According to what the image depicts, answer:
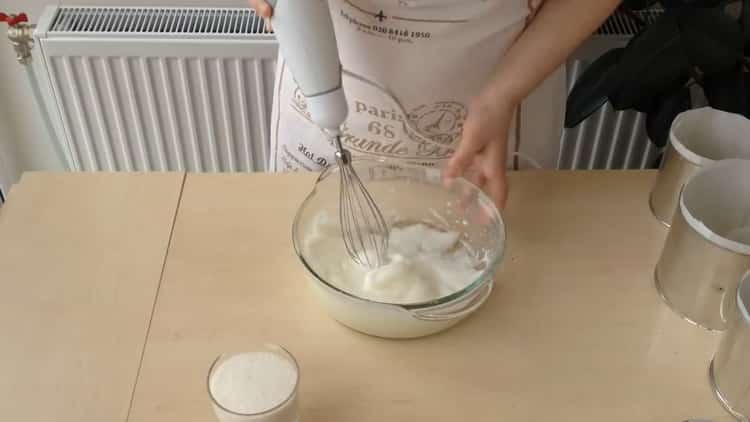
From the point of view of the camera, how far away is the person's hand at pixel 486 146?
32.5 inches

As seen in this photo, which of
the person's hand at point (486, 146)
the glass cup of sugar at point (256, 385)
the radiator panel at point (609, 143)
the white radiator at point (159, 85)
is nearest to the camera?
the glass cup of sugar at point (256, 385)

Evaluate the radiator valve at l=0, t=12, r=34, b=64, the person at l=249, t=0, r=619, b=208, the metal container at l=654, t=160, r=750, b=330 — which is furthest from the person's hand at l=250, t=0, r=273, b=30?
the radiator valve at l=0, t=12, r=34, b=64

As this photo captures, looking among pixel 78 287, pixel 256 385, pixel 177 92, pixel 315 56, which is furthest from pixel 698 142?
pixel 177 92

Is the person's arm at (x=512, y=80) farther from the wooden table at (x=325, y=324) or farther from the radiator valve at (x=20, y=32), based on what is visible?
the radiator valve at (x=20, y=32)

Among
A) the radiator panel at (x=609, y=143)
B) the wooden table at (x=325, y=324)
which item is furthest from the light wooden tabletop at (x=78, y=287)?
the radiator panel at (x=609, y=143)

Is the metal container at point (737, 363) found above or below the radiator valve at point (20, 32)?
above

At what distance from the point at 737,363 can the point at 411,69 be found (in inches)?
17.2

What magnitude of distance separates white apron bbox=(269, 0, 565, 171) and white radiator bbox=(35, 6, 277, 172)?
0.44 meters

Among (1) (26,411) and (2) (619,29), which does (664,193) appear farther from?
(1) (26,411)

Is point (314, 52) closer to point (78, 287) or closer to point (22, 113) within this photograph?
point (78, 287)

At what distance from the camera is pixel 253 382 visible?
0.68 metres

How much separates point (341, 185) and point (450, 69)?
178 mm

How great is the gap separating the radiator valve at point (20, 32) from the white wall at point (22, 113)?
0.02 metres

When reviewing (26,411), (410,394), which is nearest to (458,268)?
(410,394)
